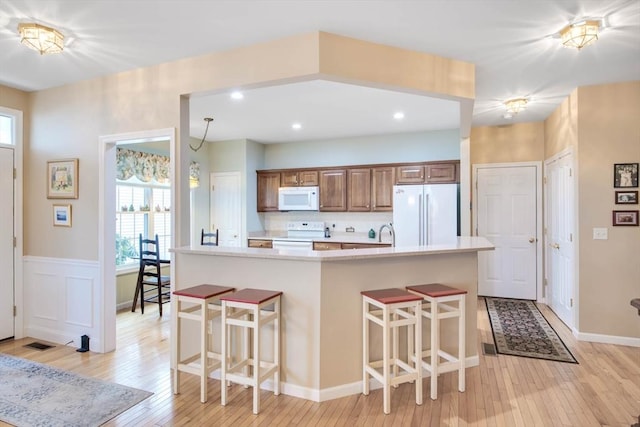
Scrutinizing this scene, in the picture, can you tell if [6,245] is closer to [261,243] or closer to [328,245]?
[261,243]

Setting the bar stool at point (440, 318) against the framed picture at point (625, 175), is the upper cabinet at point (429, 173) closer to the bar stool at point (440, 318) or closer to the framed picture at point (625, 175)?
the framed picture at point (625, 175)

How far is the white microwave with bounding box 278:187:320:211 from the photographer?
5.95 metres

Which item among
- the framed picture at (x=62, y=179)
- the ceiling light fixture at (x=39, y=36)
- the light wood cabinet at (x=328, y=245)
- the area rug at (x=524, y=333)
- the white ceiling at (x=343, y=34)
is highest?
the white ceiling at (x=343, y=34)

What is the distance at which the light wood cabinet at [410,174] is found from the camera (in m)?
5.40

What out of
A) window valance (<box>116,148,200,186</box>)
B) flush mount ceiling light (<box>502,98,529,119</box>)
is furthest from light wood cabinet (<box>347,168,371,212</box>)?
window valance (<box>116,148,200,186</box>)

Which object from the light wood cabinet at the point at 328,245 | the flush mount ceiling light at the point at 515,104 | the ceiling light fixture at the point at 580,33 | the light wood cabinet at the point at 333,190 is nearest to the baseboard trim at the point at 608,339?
the flush mount ceiling light at the point at 515,104

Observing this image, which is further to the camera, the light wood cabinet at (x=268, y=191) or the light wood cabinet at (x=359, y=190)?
the light wood cabinet at (x=268, y=191)

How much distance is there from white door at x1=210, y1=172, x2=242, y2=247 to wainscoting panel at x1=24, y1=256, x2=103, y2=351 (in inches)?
110

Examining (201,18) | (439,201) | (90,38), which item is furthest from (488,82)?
(90,38)

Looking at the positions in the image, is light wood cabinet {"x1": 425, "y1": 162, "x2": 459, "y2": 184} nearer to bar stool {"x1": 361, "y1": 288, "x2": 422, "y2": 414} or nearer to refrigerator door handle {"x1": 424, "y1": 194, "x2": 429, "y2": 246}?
refrigerator door handle {"x1": 424, "y1": 194, "x2": 429, "y2": 246}

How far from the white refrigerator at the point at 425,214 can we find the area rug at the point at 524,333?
3.83ft

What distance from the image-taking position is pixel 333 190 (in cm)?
590

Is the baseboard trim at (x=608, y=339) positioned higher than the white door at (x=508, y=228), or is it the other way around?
the white door at (x=508, y=228)

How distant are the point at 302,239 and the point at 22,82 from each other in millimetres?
3959
